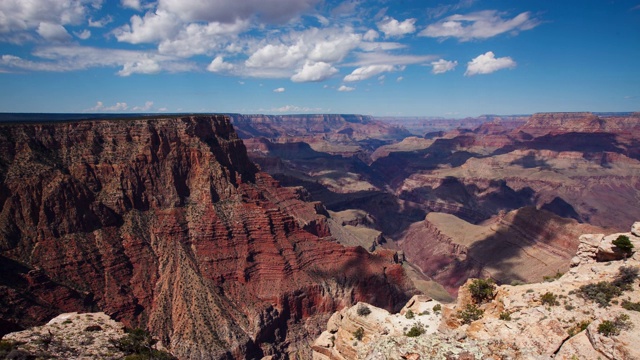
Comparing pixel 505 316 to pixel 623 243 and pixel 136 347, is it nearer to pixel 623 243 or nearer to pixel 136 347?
pixel 623 243

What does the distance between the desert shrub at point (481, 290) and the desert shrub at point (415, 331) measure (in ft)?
20.2

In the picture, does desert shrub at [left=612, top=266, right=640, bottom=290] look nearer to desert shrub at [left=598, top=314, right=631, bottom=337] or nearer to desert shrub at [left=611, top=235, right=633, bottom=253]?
desert shrub at [left=611, top=235, right=633, bottom=253]

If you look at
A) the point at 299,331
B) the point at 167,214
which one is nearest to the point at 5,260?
the point at 167,214

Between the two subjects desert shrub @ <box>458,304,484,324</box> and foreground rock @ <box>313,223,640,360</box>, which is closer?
foreground rock @ <box>313,223,640,360</box>

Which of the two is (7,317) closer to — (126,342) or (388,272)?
(126,342)

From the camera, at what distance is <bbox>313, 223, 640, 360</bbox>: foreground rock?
21234 mm

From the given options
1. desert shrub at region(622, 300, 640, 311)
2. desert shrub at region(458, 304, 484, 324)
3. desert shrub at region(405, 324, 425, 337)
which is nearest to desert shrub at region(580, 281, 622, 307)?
desert shrub at region(622, 300, 640, 311)

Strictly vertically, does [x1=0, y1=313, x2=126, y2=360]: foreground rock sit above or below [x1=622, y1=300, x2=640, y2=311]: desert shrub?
below

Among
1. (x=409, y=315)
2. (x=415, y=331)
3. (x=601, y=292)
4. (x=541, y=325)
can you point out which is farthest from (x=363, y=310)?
(x=601, y=292)

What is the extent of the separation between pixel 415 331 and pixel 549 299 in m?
12.5

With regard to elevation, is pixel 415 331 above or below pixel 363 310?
above

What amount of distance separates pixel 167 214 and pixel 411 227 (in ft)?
419

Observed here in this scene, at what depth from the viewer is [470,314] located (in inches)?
1321

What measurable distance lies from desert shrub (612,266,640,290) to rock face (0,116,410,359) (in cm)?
5278
